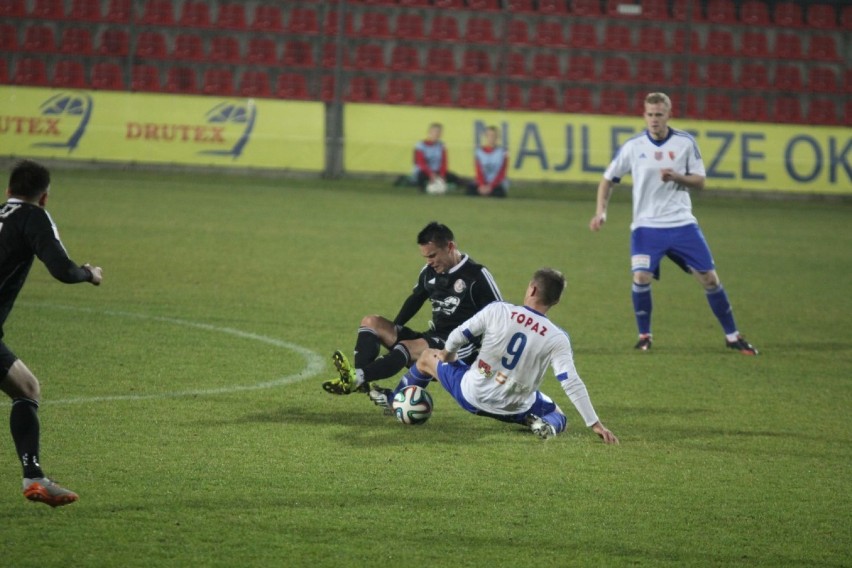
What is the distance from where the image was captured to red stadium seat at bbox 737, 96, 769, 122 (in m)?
29.7

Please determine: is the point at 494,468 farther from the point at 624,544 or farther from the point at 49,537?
the point at 49,537

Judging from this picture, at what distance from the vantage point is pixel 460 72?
2956cm

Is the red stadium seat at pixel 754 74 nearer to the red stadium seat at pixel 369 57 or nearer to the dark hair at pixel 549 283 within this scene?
the red stadium seat at pixel 369 57

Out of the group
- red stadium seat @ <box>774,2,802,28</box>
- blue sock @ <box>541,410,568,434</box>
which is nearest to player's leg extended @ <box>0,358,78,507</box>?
blue sock @ <box>541,410,568,434</box>

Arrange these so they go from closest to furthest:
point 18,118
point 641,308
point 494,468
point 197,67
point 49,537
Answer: point 49,537 < point 494,468 < point 641,308 < point 18,118 < point 197,67

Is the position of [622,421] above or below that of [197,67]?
below

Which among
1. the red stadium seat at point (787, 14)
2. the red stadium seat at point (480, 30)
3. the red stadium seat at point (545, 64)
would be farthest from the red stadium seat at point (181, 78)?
the red stadium seat at point (787, 14)

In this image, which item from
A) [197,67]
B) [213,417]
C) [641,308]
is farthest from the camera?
[197,67]

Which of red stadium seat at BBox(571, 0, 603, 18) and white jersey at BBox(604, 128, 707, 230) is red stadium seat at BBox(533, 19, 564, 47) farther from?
white jersey at BBox(604, 128, 707, 230)

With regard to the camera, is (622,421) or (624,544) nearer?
(624,544)

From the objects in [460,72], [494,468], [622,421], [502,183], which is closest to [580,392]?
[494,468]

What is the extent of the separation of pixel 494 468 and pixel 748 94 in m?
24.8

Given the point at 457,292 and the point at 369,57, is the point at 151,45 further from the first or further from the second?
the point at 457,292

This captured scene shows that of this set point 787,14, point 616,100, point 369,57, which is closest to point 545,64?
point 616,100
